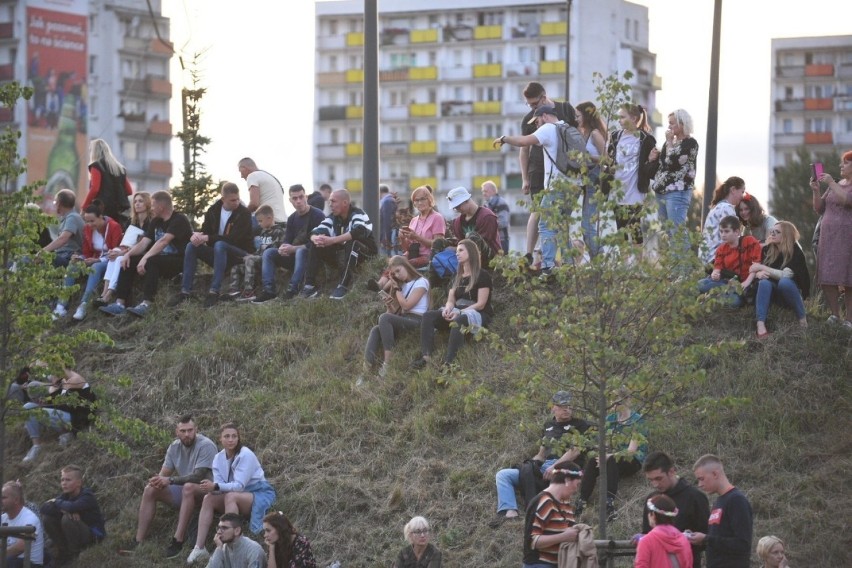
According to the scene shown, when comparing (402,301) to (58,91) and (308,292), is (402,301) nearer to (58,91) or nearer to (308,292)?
(308,292)

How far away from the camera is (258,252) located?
71.3ft

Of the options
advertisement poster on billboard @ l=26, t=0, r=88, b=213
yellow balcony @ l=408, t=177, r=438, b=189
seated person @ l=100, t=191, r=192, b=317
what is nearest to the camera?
seated person @ l=100, t=191, r=192, b=317

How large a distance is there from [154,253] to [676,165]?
745 centimetres

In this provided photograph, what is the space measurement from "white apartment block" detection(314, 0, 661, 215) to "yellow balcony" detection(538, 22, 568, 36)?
0.23 ft

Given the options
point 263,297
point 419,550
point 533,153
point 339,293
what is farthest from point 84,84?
point 419,550

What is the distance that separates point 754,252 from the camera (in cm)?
1752

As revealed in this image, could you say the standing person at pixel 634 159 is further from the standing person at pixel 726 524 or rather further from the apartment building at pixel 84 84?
the apartment building at pixel 84 84

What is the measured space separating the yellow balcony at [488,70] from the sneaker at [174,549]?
95.7 meters

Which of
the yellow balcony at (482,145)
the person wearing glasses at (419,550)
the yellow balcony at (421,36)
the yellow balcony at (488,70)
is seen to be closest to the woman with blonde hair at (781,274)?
the person wearing glasses at (419,550)

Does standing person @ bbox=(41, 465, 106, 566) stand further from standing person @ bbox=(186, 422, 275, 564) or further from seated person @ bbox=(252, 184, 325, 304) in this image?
seated person @ bbox=(252, 184, 325, 304)

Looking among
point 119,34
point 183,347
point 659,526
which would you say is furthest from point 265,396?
point 119,34

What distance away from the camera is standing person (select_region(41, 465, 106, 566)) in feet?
57.0

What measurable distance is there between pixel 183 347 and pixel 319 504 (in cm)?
420

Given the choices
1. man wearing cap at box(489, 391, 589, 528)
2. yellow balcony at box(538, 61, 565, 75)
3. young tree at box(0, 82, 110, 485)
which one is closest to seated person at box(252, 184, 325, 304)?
young tree at box(0, 82, 110, 485)
